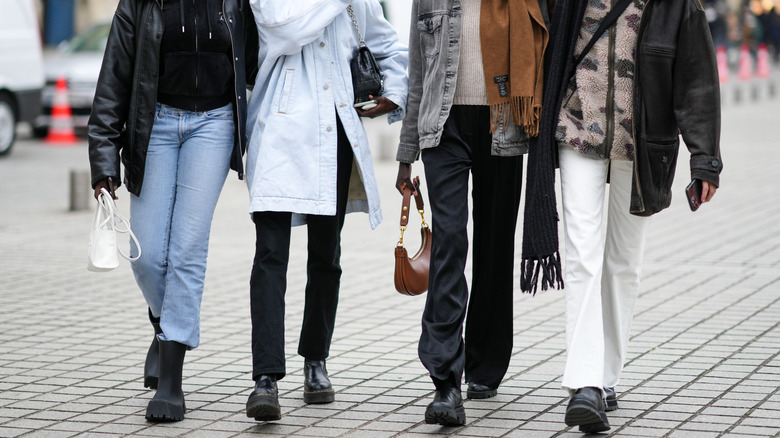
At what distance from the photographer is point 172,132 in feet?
14.9

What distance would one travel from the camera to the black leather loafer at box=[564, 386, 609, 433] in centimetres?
413

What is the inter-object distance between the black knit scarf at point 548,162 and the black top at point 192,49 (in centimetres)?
122

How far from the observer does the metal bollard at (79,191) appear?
10680 mm

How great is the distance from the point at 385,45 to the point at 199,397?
1.61 meters

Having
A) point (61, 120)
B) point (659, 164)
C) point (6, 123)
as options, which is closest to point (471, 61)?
point (659, 164)

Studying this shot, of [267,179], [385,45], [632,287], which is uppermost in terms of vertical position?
[385,45]

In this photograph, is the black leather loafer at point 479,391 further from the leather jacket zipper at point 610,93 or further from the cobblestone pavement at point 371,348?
the leather jacket zipper at point 610,93

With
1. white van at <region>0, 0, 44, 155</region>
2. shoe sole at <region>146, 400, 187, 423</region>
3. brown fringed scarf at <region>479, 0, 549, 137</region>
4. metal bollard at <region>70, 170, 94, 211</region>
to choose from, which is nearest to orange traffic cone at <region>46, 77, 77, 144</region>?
white van at <region>0, 0, 44, 155</region>

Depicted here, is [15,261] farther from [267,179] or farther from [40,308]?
[267,179]

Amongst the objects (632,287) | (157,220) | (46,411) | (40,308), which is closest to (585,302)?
(632,287)

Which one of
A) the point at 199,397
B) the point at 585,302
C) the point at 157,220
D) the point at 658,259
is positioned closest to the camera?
A: the point at 585,302

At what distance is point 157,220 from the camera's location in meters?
4.57

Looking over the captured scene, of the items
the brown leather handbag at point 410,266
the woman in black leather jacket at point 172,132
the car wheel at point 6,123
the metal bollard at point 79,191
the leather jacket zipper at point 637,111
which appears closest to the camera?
the leather jacket zipper at point 637,111

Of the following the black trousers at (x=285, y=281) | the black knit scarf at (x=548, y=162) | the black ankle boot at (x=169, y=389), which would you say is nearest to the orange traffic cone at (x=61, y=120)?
the black trousers at (x=285, y=281)
